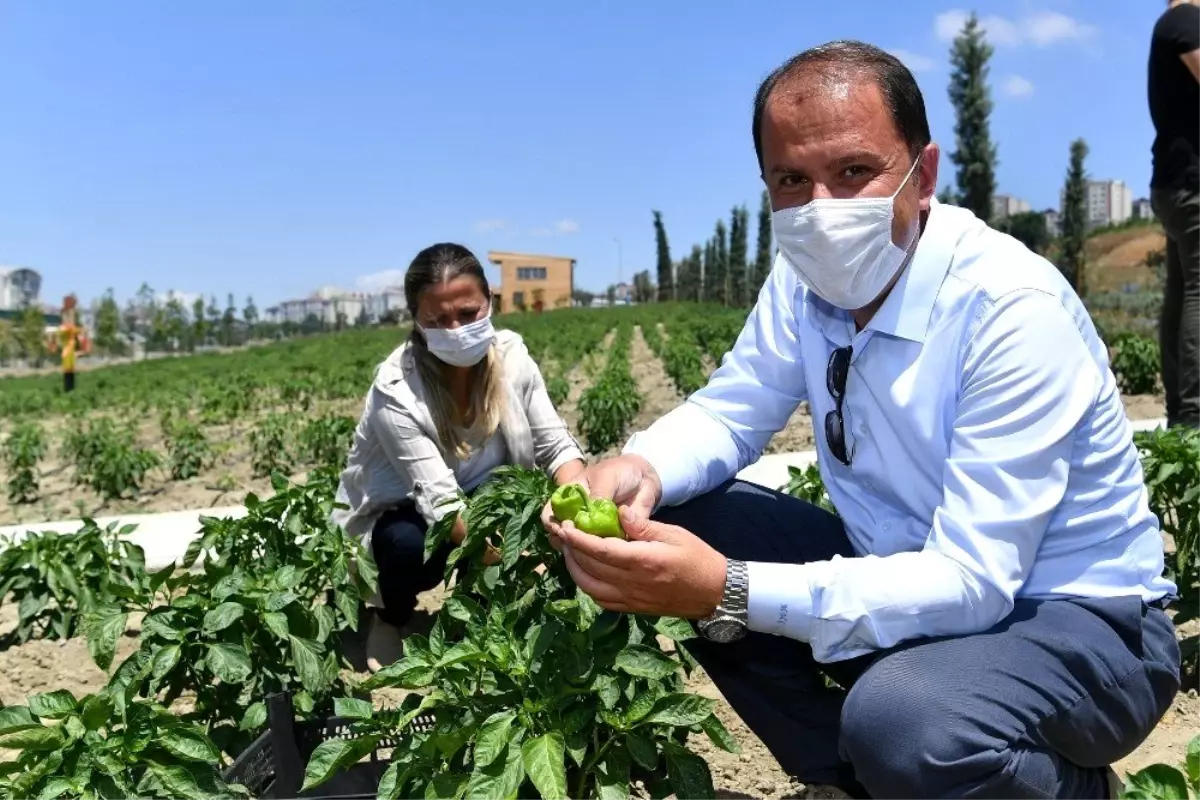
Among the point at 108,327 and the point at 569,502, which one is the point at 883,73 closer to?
the point at 569,502

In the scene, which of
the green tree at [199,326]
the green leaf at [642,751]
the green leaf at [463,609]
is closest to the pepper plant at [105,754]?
the green leaf at [463,609]

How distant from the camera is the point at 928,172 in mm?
2021

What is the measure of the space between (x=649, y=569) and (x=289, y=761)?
1.16 m

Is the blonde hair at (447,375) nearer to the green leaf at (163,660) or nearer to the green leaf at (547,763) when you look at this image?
the green leaf at (163,660)

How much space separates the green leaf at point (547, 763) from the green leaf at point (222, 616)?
0.91 m

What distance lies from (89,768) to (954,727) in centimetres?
151

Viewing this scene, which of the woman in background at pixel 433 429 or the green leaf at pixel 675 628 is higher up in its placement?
the woman in background at pixel 433 429

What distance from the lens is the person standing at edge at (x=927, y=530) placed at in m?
1.75

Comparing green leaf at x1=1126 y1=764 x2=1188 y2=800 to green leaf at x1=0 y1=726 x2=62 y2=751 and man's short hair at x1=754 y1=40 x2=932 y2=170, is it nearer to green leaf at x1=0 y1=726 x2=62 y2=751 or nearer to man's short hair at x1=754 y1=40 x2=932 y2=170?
man's short hair at x1=754 y1=40 x2=932 y2=170

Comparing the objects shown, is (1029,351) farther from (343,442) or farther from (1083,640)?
(343,442)

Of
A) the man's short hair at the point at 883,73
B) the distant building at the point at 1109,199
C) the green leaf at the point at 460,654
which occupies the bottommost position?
the green leaf at the point at 460,654

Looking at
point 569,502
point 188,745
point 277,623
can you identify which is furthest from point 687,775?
point 277,623

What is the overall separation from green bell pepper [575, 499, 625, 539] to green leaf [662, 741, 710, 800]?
0.42 metres

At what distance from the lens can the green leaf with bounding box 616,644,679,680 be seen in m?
1.88
